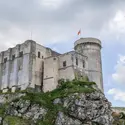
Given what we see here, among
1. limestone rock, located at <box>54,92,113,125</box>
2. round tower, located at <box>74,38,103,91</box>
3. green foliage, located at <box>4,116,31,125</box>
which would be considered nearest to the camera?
green foliage, located at <box>4,116,31,125</box>

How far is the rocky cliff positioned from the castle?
19.9 feet

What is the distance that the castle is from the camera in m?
65.8

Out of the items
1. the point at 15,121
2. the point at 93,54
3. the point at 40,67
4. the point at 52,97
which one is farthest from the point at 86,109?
the point at 93,54

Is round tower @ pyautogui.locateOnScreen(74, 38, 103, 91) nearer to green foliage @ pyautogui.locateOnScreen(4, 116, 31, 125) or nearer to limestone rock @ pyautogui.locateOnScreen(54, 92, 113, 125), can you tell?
limestone rock @ pyautogui.locateOnScreen(54, 92, 113, 125)

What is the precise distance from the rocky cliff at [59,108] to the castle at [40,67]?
6068 millimetres

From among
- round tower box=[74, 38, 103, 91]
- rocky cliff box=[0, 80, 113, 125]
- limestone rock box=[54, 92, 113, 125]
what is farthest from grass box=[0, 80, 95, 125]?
round tower box=[74, 38, 103, 91]

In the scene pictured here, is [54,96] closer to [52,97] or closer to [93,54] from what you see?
[52,97]

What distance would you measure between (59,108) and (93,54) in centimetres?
2318

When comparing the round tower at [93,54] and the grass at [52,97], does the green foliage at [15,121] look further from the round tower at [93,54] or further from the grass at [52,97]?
the round tower at [93,54]

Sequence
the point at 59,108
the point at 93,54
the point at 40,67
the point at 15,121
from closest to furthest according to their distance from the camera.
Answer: the point at 15,121 → the point at 59,108 → the point at 40,67 → the point at 93,54

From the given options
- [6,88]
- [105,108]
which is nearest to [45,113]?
[105,108]

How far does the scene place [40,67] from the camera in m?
68.1

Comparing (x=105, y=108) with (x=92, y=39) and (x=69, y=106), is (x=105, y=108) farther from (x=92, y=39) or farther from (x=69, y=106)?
(x=92, y=39)

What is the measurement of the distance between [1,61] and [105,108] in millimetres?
30996
